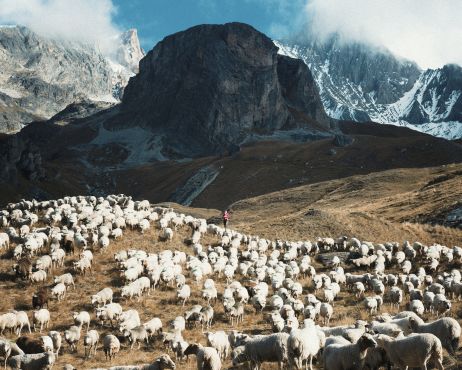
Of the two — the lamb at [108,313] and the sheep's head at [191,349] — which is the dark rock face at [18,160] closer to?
the lamb at [108,313]

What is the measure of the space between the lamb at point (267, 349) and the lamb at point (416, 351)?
3489 mm

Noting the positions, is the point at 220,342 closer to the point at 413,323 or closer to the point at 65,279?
the point at 413,323

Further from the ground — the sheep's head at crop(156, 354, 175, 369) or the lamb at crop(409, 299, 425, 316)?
the lamb at crop(409, 299, 425, 316)

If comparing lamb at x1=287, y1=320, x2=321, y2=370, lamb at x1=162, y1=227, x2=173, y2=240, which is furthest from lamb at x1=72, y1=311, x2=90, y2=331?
lamb at x1=162, y1=227, x2=173, y2=240

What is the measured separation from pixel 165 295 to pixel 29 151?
441ft

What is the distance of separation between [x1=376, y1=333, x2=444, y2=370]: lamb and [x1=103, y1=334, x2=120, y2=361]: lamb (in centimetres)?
1059

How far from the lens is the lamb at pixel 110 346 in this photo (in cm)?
1919

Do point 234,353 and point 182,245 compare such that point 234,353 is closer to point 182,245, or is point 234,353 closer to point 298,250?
point 182,245

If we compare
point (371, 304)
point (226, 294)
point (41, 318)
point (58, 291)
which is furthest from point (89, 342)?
point (371, 304)

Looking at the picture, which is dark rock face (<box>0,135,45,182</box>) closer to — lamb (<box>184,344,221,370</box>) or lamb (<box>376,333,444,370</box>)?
lamb (<box>184,344,221,370</box>)

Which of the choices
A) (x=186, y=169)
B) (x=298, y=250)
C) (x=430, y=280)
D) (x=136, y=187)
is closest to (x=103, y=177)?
(x=136, y=187)

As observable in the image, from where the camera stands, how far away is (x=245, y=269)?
3334 cm

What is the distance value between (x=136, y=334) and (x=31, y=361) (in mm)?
4631

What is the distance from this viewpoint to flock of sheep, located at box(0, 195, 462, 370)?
52.9 feet
